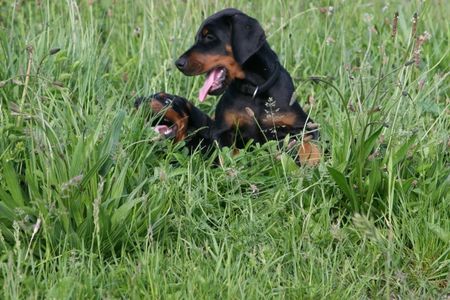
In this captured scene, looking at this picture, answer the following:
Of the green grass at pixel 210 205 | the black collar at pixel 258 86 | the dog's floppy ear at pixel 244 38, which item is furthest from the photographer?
the black collar at pixel 258 86

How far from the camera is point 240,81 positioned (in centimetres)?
456

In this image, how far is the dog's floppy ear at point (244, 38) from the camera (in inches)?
174

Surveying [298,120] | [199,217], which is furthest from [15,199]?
[298,120]

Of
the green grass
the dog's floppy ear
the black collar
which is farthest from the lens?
the black collar

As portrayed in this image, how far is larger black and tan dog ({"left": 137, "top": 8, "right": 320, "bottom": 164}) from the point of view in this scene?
176 inches

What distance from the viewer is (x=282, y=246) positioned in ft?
11.5

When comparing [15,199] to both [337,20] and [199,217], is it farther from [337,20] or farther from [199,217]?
[337,20]

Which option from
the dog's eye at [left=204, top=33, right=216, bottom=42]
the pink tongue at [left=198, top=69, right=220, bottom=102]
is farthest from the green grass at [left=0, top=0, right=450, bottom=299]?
the dog's eye at [left=204, top=33, right=216, bottom=42]

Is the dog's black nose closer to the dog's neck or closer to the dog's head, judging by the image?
the dog's head

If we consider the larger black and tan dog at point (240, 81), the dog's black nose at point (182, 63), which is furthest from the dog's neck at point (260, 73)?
the dog's black nose at point (182, 63)

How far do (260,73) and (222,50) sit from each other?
23cm

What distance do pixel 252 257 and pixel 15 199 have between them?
0.93m

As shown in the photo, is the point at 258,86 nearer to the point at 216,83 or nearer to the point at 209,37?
the point at 216,83

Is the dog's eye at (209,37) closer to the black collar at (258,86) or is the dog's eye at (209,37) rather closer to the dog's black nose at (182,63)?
the dog's black nose at (182,63)
